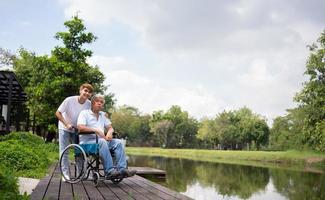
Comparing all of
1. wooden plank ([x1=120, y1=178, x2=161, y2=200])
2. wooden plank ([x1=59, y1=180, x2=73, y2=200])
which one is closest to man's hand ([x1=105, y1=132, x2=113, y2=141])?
wooden plank ([x1=120, y1=178, x2=161, y2=200])

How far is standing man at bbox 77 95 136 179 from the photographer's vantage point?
231 inches

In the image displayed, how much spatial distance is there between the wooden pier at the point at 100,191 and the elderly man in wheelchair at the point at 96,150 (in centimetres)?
17

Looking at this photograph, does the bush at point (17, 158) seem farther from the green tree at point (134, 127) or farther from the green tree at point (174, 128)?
the green tree at point (134, 127)

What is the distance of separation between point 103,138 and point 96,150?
20cm

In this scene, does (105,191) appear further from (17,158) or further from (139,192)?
(17,158)

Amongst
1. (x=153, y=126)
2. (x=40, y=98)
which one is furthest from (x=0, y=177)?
(x=153, y=126)

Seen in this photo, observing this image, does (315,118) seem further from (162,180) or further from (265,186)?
(162,180)

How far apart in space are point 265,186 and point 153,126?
63.6m

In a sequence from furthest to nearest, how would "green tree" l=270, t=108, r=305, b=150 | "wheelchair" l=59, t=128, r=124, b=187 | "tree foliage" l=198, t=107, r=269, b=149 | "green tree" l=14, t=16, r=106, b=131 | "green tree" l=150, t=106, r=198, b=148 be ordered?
1. "green tree" l=150, t=106, r=198, b=148
2. "tree foliage" l=198, t=107, r=269, b=149
3. "green tree" l=270, t=108, r=305, b=150
4. "green tree" l=14, t=16, r=106, b=131
5. "wheelchair" l=59, t=128, r=124, b=187

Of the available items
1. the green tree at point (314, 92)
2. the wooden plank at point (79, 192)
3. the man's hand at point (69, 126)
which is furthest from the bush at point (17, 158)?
the green tree at point (314, 92)

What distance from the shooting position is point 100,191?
5480 millimetres

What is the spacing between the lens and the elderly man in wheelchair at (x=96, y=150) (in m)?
5.89

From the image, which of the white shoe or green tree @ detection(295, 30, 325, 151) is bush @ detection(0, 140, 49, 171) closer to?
the white shoe

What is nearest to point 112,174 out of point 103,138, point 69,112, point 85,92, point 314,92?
point 103,138
